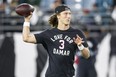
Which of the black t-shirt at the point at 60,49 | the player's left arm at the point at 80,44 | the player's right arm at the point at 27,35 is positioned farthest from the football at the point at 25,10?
the player's left arm at the point at 80,44

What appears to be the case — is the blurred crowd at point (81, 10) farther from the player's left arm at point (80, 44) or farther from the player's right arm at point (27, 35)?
the player's left arm at point (80, 44)

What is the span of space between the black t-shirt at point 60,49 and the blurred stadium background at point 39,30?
3.99 m

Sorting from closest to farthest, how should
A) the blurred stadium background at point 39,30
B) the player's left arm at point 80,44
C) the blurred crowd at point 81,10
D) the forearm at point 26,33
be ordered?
the player's left arm at point 80,44, the forearm at point 26,33, the blurred stadium background at point 39,30, the blurred crowd at point 81,10

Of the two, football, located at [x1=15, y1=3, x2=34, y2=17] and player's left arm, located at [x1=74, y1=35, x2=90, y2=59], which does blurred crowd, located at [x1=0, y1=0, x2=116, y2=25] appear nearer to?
football, located at [x1=15, y1=3, x2=34, y2=17]

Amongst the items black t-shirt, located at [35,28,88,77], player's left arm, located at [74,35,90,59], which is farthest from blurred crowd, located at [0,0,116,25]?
player's left arm, located at [74,35,90,59]

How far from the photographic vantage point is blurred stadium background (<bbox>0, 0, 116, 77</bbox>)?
11000 mm

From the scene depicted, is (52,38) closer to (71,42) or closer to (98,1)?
(71,42)

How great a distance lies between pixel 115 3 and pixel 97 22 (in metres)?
1.03

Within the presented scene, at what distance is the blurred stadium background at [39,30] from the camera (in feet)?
36.1

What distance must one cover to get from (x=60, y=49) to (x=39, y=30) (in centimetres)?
499

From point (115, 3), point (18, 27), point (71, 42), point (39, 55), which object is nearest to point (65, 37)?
point (71, 42)

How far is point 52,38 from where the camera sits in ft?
22.6

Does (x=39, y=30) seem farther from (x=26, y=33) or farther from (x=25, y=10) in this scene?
(x=26, y=33)

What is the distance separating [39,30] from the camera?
1172cm
